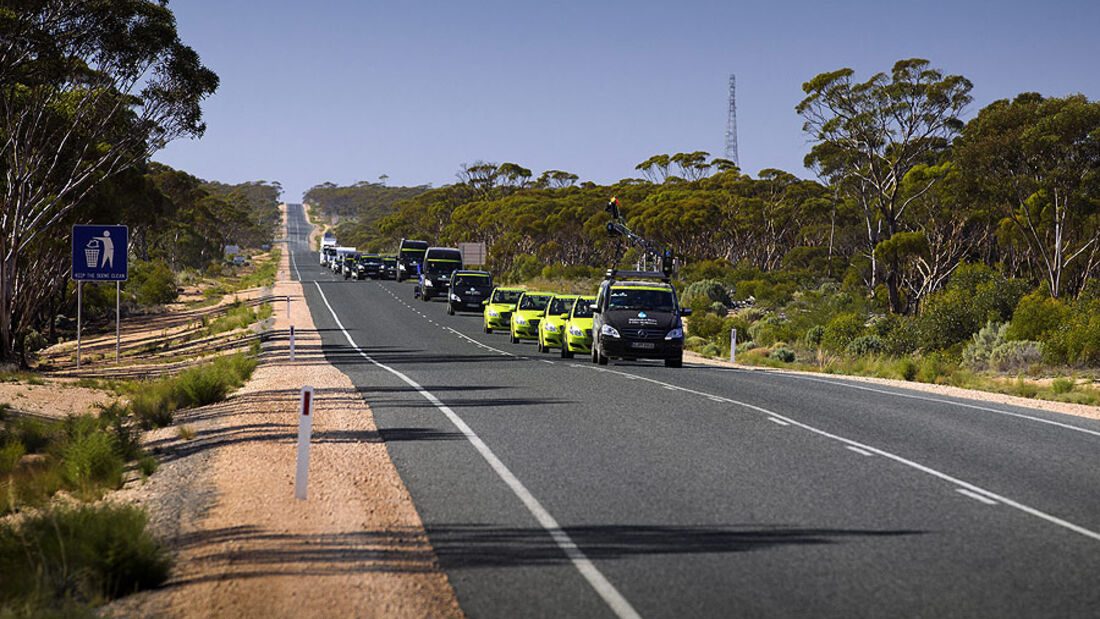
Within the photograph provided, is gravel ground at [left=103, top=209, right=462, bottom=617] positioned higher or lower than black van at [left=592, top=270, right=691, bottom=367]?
lower

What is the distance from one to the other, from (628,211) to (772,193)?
557 inches

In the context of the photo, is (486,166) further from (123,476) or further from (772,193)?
(123,476)

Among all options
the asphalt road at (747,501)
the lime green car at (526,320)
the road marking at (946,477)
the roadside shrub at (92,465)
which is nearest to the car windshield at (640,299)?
the asphalt road at (747,501)

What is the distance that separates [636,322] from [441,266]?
36.8 meters

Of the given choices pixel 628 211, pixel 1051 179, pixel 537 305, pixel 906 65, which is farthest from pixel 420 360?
pixel 628 211

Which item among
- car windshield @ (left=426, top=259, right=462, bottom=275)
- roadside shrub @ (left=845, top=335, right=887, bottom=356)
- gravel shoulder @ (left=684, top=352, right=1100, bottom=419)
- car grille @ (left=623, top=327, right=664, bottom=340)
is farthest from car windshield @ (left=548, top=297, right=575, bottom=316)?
car windshield @ (left=426, top=259, right=462, bottom=275)

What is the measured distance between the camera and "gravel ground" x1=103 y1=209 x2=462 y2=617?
5934mm

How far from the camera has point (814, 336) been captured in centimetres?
3541

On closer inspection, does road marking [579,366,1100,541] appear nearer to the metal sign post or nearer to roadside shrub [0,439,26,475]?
roadside shrub [0,439,26,475]

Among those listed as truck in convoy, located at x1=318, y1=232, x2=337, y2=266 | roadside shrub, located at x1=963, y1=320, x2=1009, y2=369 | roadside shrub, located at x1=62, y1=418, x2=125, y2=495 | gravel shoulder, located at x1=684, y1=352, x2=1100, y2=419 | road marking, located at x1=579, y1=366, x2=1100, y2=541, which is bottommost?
roadside shrub, located at x1=62, y1=418, x2=125, y2=495

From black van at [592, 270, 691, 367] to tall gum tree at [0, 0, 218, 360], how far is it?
43.8 ft

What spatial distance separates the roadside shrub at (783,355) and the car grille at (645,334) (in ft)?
33.7

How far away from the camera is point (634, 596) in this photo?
593 cm

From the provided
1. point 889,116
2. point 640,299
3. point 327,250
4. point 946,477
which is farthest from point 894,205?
point 327,250
